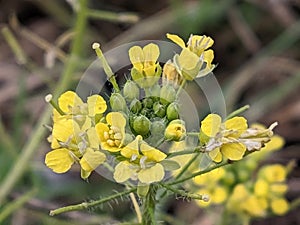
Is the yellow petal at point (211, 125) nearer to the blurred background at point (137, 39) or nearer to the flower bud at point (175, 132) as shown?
the flower bud at point (175, 132)

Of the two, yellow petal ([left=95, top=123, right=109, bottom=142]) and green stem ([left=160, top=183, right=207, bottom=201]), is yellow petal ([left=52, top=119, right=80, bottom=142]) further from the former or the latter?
green stem ([left=160, top=183, right=207, bottom=201])

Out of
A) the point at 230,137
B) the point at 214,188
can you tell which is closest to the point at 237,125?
the point at 230,137

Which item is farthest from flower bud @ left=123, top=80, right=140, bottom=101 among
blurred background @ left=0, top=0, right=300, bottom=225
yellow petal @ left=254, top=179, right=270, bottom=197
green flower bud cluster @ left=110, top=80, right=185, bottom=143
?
blurred background @ left=0, top=0, right=300, bottom=225

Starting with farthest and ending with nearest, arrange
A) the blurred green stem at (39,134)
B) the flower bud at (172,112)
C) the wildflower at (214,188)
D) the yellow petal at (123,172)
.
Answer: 1. the blurred green stem at (39,134)
2. the wildflower at (214,188)
3. the flower bud at (172,112)
4. the yellow petal at (123,172)

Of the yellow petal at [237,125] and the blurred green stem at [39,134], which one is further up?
the blurred green stem at [39,134]

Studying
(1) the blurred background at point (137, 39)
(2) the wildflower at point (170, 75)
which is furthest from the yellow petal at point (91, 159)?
(1) the blurred background at point (137, 39)

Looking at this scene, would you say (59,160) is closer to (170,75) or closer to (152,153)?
(152,153)
